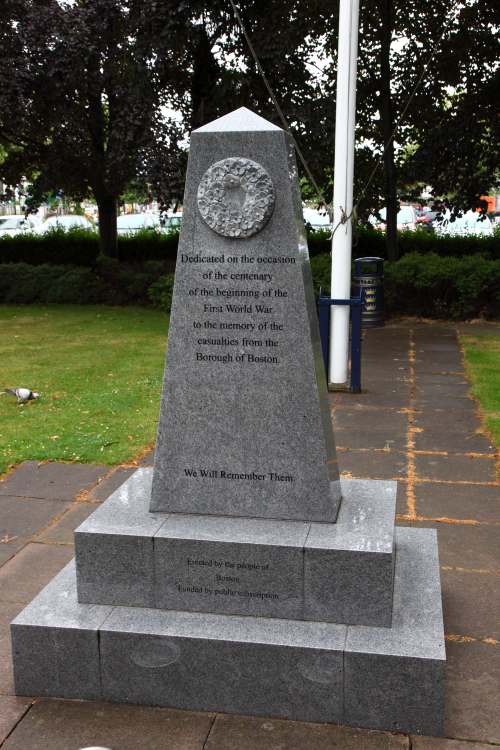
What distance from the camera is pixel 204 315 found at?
147 inches

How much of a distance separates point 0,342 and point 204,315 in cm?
1022

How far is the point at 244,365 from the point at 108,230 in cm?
1497

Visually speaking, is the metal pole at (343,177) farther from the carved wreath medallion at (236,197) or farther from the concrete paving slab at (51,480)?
the carved wreath medallion at (236,197)

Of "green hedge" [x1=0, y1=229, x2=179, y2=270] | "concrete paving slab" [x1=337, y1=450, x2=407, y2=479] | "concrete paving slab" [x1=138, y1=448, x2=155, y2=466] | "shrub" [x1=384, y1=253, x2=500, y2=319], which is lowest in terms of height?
"concrete paving slab" [x1=138, y1=448, x2=155, y2=466]

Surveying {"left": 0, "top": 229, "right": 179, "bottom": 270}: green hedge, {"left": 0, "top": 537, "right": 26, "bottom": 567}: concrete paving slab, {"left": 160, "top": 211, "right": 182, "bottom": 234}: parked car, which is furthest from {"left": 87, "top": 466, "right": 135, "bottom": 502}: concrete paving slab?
{"left": 0, "top": 229, "right": 179, "bottom": 270}: green hedge

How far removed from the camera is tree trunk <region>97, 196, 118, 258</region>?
17.6 m

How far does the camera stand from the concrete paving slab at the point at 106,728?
3.24m

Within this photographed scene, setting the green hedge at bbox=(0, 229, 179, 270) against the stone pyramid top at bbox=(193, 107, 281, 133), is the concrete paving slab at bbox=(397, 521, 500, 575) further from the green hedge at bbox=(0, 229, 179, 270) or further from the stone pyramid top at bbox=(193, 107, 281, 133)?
the green hedge at bbox=(0, 229, 179, 270)

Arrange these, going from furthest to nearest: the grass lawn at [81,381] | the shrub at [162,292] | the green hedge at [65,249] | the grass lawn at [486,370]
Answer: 1. the green hedge at [65,249]
2. the shrub at [162,292]
3. the grass lawn at [486,370]
4. the grass lawn at [81,381]

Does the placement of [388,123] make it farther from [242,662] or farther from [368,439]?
[242,662]

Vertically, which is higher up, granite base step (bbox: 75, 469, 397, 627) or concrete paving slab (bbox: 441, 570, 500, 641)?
granite base step (bbox: 75, 469, 397, 627)

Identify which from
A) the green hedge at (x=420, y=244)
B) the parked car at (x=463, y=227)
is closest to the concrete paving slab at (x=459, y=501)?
the parked car at (x=463, y=227)

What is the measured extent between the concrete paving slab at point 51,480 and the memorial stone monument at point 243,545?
220cm

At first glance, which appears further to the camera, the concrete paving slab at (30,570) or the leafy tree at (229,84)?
the leafy tree at (229,84)
